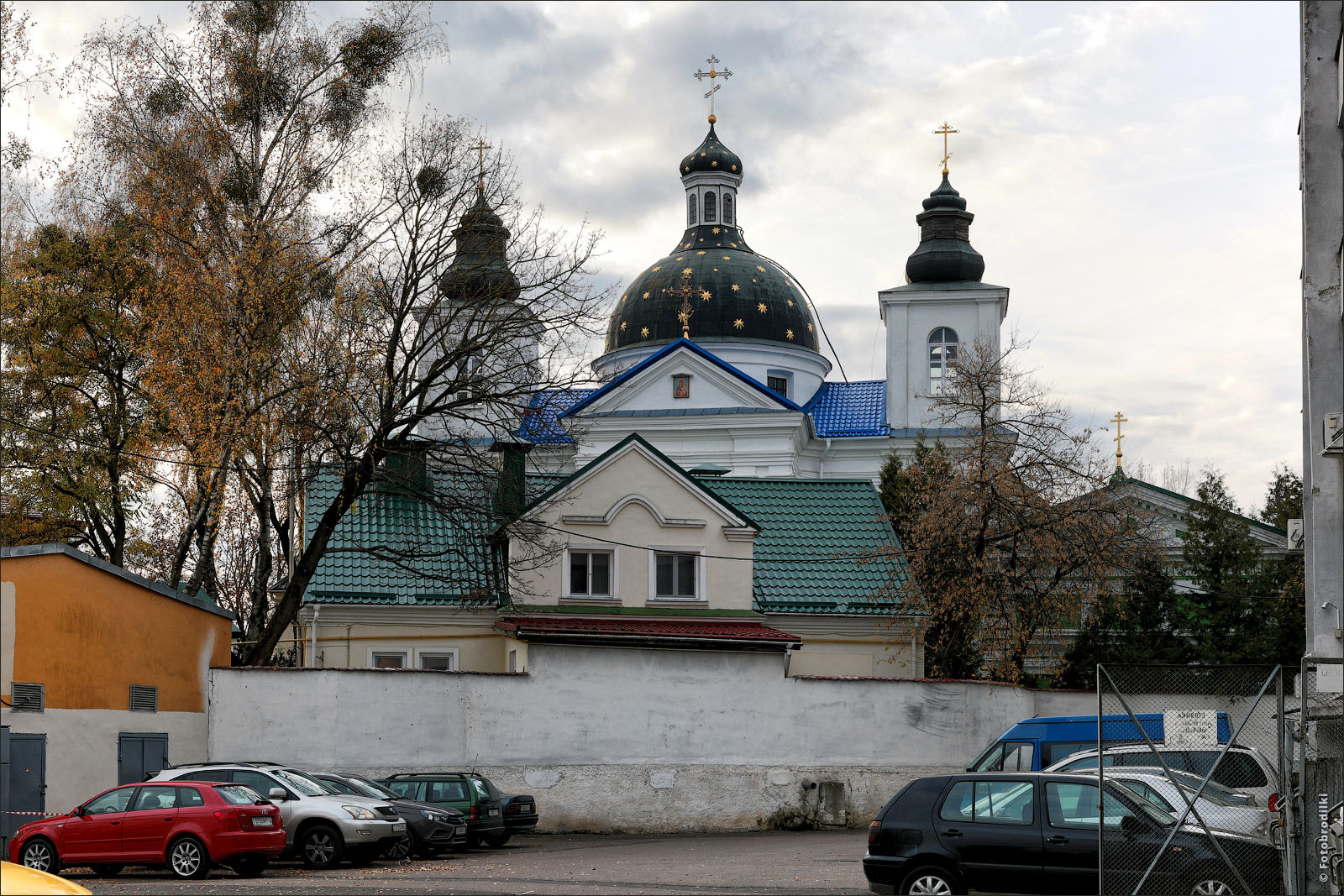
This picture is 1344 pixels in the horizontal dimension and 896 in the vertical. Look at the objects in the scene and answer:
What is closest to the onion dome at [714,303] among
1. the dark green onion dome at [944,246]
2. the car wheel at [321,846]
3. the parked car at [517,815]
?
the dark green onion dome at [944,246]

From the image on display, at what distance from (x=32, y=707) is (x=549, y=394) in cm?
1078

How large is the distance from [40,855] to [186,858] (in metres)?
1.95

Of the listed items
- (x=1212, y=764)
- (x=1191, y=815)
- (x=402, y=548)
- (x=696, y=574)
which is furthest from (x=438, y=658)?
(x=1191, y=815)

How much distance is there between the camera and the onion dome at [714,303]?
65438mm

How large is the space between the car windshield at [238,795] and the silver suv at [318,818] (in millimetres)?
646

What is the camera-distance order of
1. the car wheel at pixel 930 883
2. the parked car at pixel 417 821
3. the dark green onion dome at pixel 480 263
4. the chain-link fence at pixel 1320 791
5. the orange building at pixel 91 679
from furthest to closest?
the dark green onion dome at pixel 480 263 < the orange building at pixel 91 679 < the parked car at pixel 417 821 < the car wheel at pixel 930 883 < the chain-link fence at pixel 1320 791

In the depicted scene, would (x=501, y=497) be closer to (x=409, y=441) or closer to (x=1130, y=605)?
(x=409, y=441)

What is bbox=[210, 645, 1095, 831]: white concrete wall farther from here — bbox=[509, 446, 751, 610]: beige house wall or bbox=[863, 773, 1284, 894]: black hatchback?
bbox=[863, 773, 1284, 894]: black hatchback

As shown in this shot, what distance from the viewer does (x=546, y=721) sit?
85.1 feet

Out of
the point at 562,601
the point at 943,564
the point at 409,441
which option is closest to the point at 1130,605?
the point at 943,564

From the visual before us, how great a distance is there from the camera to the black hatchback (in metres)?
13.3

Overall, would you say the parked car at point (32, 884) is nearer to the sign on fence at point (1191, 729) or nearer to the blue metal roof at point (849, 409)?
the sign on fence at point (1191, 729)

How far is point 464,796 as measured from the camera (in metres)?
21.7

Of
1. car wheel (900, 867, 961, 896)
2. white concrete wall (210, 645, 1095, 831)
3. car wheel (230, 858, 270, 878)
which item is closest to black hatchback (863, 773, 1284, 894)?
car wheel (900, 867, 961, 896)
